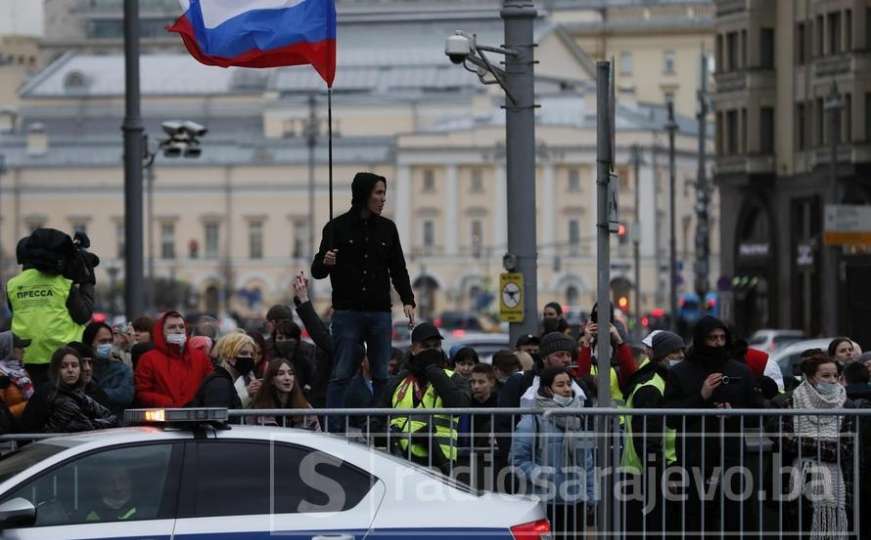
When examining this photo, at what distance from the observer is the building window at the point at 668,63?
18825 cm

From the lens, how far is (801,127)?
72000mm

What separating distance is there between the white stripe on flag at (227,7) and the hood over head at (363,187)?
2869 millimetres

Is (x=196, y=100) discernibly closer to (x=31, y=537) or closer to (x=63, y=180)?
(x=63, y=180)

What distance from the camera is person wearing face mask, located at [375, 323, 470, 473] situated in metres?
15.0

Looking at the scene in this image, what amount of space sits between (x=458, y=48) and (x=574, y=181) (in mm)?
130389

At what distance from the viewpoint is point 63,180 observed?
163375 millimetres

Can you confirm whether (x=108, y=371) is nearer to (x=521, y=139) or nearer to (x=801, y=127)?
(x=521, y=139)

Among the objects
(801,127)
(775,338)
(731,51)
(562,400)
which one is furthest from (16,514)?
(731,51)

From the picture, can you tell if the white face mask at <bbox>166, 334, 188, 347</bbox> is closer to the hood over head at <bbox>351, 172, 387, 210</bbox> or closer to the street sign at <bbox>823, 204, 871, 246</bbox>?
the hood over head at <bbox>351, 172, 387, 210</bbox>

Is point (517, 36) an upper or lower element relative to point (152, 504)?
upper

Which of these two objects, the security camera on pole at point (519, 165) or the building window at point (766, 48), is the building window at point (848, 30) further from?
the security camera on pole at point (519, 165)

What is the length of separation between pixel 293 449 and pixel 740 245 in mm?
65573

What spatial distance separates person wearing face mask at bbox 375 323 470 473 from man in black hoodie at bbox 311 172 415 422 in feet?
1.13

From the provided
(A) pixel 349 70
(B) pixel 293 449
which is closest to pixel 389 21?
(A) pixel 349 70
